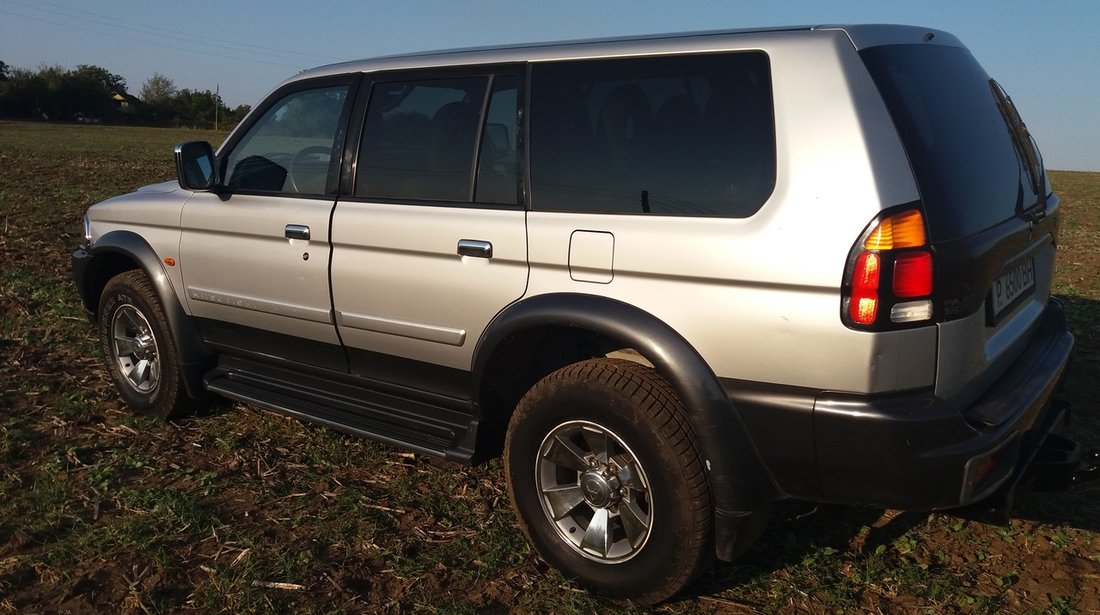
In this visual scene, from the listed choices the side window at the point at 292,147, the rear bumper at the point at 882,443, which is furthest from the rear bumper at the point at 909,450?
the side window at the point at 292,147

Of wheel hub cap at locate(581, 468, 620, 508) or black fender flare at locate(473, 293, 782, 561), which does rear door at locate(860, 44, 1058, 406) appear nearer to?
black fender flare at locate(473, 293, 782, 561)

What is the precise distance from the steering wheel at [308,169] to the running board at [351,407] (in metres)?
0.90

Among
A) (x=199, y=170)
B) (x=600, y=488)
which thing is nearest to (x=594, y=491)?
(x=600, y=488)

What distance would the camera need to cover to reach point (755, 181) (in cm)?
259

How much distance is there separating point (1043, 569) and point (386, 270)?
109 inches

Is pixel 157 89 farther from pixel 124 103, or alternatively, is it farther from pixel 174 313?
pixel 174 313

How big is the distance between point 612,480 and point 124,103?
302 feet

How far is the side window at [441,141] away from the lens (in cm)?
330

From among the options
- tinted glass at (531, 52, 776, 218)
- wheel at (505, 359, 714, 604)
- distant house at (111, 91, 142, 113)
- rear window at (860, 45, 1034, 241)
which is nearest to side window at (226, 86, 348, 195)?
tinted glass at (531, 52, 776, 218)

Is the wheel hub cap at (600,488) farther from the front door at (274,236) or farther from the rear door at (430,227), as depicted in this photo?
the front door at (274,236)

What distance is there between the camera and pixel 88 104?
254 ft

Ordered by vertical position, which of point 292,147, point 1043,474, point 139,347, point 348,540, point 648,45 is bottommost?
point 348,540

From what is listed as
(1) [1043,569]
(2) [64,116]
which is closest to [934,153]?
(1) [1043,569]

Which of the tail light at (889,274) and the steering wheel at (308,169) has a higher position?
the steering wheel at (308,169)
